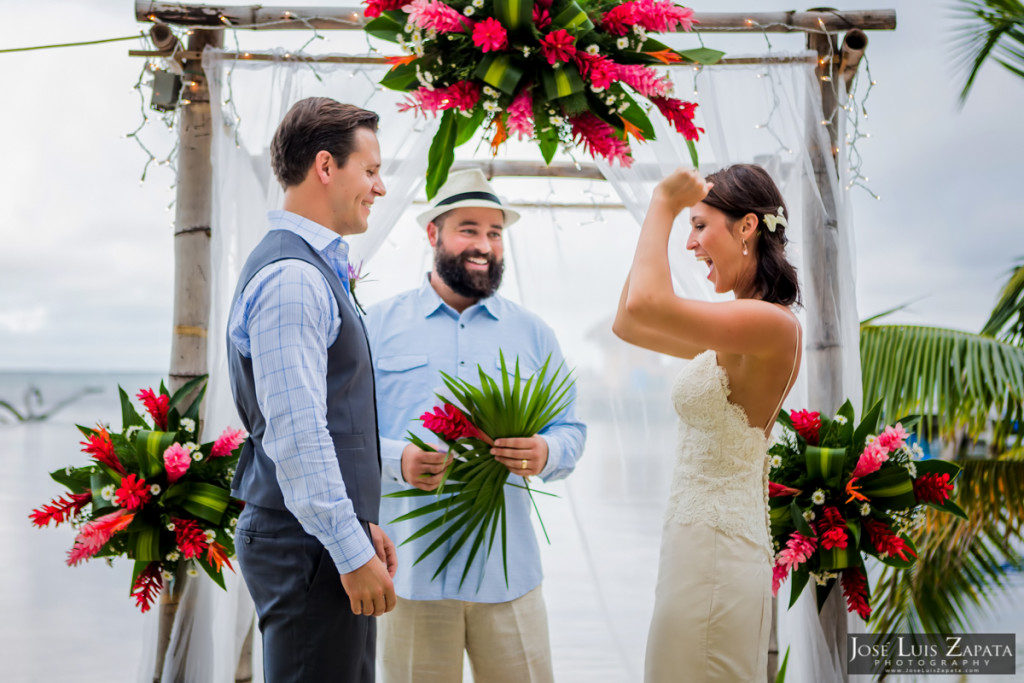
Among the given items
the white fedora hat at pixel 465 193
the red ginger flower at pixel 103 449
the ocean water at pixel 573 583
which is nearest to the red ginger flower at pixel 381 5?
the white fedora hat at pixel 465 193

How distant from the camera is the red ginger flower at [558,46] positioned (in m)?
1.71

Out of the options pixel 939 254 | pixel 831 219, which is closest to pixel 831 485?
pixel 831 219

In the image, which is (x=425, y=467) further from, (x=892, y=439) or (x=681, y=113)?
(x=892, y=439)

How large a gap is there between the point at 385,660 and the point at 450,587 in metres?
0.32

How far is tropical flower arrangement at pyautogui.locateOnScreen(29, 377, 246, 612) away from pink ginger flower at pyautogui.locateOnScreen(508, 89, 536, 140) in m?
1.68

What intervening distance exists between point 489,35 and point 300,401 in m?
0.85

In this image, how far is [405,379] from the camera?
106 inches

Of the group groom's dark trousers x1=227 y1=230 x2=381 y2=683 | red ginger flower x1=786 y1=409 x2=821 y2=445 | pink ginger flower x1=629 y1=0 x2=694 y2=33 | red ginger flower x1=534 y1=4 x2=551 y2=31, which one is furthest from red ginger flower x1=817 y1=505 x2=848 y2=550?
red ginger flower x1=534 y1=4 x2=551 y2=31

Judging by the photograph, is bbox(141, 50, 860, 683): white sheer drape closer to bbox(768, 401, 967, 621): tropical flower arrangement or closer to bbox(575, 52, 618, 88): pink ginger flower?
bbox(768, 401, 967, 621): tropical flower arrangement

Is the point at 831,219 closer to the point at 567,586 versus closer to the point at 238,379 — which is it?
the point at 238,379

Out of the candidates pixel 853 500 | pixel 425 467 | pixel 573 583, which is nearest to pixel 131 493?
pixel 425 467

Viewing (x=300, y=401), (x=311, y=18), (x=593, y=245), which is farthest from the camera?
(x=593, y=245)

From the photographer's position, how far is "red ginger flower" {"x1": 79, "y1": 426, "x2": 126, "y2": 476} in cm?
274

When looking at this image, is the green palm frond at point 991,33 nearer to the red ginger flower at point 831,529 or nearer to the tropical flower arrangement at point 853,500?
the tropical flower arrangement at point 853,500
